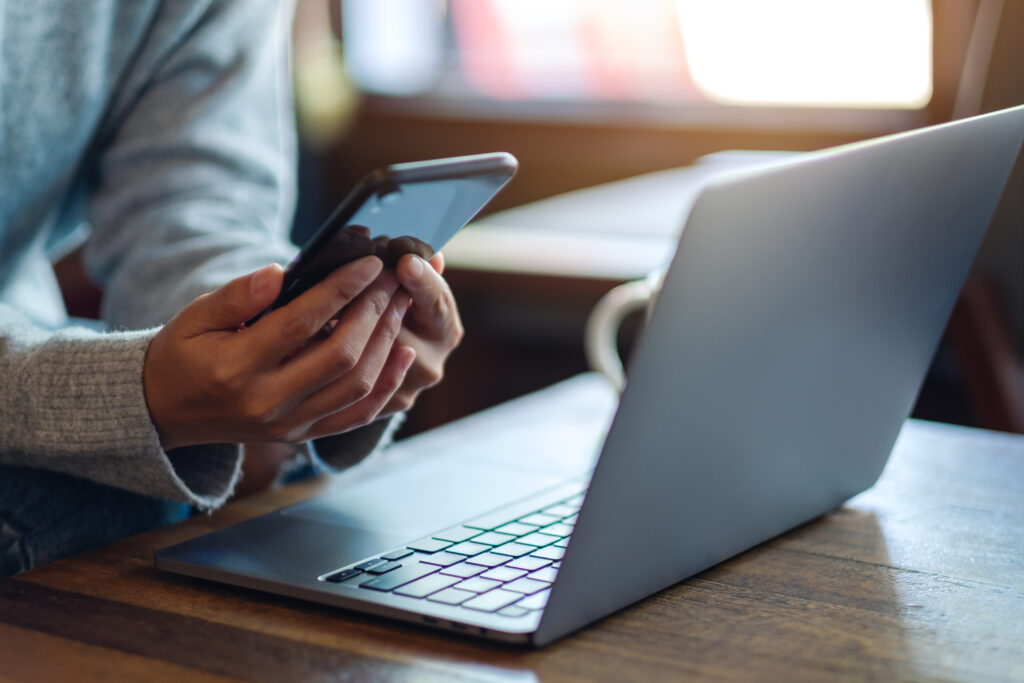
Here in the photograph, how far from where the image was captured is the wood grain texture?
0.43 metres

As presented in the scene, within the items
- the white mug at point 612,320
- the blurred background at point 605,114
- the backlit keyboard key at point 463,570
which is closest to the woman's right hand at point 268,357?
the backlit keyboard key at point 463,570

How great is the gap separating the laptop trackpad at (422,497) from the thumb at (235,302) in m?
0.16

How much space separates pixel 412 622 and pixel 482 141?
1.70 meters

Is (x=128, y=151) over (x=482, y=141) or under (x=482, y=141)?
over

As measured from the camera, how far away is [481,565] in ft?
1.70

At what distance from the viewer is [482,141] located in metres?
2.08

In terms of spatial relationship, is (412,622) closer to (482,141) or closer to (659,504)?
(659,504)

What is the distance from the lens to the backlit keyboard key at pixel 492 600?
466 millimetres

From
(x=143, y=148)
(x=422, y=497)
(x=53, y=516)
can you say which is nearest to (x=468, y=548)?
(x=422, y=497)

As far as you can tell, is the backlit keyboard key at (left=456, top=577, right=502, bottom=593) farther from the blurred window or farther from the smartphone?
the blurred window

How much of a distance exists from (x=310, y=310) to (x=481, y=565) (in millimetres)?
151

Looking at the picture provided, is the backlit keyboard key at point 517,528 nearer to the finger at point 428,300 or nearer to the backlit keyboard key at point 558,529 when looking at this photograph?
the backlit keyboard key at point 558,529

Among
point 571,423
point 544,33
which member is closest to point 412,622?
point 571,423

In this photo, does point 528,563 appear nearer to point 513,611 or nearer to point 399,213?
point 513,611
